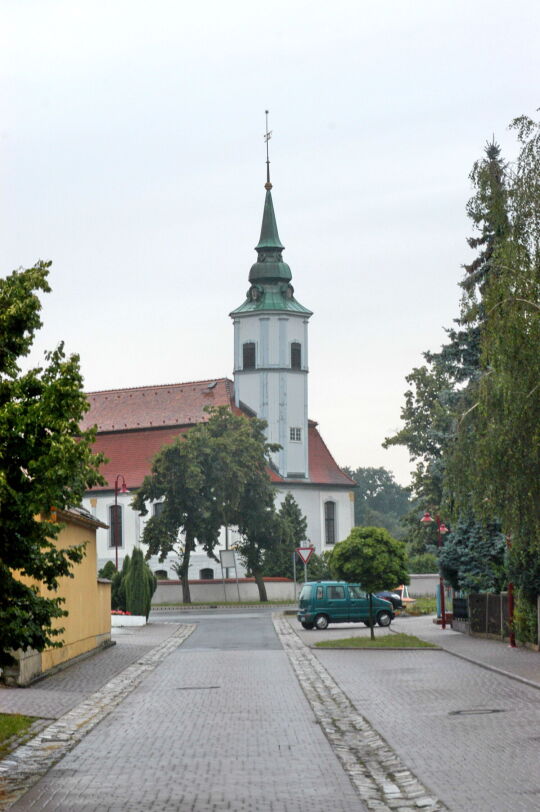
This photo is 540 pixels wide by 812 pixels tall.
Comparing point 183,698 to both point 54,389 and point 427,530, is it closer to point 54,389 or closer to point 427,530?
point 54,389

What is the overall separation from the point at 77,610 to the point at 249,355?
2424 inches

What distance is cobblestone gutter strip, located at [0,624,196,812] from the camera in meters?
10.7

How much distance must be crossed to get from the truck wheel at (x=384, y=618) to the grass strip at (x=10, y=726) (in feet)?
84.9

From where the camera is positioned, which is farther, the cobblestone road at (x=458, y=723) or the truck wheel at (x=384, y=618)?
the truck wheel at (x=384, y=618)

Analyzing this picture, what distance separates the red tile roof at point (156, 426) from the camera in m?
88.1

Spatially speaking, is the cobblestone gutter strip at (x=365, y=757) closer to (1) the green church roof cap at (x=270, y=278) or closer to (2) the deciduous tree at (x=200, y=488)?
(2) the deciduous tree at (x=200, y=488)

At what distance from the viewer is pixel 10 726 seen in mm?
14289

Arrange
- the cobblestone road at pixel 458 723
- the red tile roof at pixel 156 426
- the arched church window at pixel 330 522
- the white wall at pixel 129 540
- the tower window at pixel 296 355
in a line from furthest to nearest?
1. the red tile roof at pixel 156 426
2. the arched church window at pixel 330 522
3. the tower window at pixel 296 355
4. the white wall at pixel 129 540
5. the cobblestone road at pixel 458 723

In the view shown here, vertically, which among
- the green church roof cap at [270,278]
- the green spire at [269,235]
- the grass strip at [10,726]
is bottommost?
→ the grass strip at [10,726]

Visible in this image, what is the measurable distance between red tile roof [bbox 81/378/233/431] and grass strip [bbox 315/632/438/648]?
5556 cm

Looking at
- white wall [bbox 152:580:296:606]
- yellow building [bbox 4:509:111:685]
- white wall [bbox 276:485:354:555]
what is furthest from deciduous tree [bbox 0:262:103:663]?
white wall [bbox 276:485:354:555]

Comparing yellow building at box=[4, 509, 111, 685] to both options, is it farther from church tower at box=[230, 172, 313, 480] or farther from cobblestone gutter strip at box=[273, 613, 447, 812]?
church tower at box=[230, 172, 313, 480]

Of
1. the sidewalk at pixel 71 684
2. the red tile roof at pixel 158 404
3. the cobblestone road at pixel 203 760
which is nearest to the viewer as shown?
the cobblestone road at pixel 203 760

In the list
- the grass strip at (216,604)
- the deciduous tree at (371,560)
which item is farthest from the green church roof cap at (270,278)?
the deciduous tree at (371,560)
